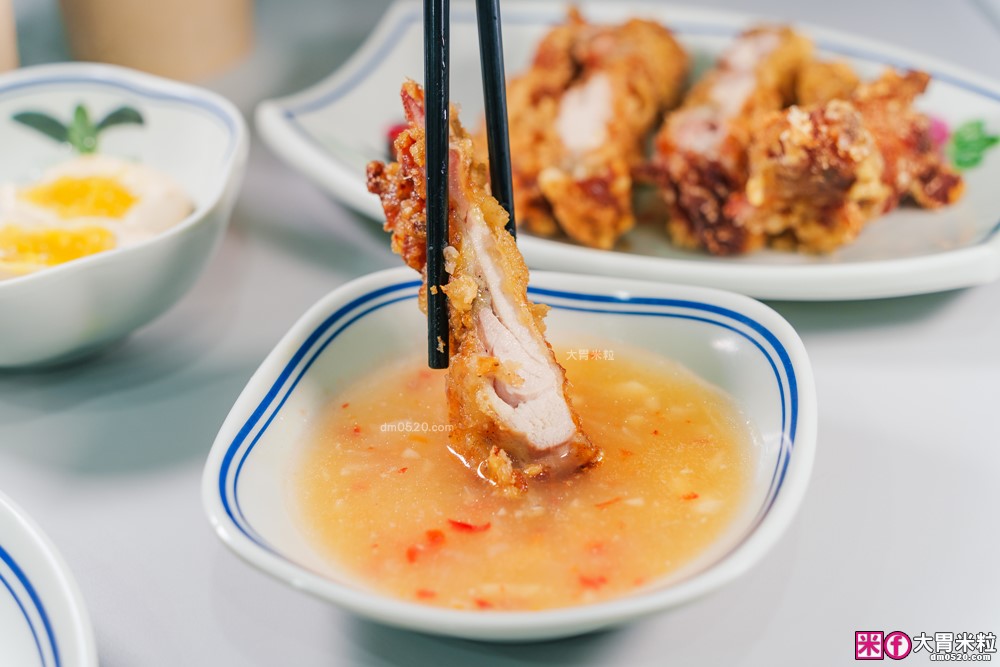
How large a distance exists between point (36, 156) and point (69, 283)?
A: 0.90 metres

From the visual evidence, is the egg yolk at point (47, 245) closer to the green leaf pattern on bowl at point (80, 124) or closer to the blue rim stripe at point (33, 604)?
the green leaf pattern on bowl at point (80, 124)

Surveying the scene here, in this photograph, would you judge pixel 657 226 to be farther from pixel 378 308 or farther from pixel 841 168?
pixel 378 308

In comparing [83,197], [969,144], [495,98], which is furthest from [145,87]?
[969,144]

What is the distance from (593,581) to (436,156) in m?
0.59

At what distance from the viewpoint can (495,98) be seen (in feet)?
4.94

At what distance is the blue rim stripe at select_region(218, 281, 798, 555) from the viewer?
1379 mm

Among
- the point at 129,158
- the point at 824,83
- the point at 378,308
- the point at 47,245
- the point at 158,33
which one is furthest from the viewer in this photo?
the point at 158,33

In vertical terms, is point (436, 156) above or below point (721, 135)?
above

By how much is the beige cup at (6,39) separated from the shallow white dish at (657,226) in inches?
29.4

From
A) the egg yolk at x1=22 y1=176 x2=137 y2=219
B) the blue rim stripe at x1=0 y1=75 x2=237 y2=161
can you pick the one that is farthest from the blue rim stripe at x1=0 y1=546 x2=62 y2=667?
the blue rim stripe at x1=0 y1=75 x2=237 y2=161

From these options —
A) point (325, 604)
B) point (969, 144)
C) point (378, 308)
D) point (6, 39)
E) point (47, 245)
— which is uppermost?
point (6, 39)

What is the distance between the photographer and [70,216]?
211cm

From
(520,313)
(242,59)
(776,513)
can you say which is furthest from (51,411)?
(242,59)

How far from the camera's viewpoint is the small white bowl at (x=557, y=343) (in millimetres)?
1204
